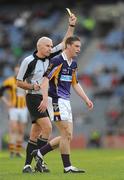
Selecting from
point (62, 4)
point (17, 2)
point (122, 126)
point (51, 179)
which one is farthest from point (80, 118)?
point (51, 179)

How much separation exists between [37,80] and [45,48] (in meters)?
0.59

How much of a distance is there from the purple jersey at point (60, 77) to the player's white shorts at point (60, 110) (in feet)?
0.32

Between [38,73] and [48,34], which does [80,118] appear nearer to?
→ [48,34]

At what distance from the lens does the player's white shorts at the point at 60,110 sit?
1198 cm

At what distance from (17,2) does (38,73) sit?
30.7 metres

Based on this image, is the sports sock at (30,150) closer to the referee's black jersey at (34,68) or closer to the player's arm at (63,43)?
the referee's black jersey at (34,68)

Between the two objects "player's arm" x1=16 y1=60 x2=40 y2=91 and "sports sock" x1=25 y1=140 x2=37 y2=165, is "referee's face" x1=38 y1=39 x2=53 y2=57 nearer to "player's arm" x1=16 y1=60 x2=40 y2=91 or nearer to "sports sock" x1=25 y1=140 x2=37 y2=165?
"player's arm" x1=16 y1=60 x2=40 y2=91

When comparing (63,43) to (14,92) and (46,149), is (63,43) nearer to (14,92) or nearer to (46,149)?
(46,149)

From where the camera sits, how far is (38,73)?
12.6m

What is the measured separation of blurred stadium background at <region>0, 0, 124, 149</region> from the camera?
97.9ft

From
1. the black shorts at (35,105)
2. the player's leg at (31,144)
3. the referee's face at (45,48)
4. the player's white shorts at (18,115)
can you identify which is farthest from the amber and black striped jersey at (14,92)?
the referee's face at (45,48)

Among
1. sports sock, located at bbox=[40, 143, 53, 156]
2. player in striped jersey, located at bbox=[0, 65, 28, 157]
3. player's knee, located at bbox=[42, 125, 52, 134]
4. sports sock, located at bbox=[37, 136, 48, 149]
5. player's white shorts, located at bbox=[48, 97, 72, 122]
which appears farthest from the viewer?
player in striped jersey, located at bbox=[0, 65, 28, 157]

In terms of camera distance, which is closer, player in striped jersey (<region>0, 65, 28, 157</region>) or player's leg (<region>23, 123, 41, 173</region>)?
player's leg (<region>23, 123, 41, 173</region>)

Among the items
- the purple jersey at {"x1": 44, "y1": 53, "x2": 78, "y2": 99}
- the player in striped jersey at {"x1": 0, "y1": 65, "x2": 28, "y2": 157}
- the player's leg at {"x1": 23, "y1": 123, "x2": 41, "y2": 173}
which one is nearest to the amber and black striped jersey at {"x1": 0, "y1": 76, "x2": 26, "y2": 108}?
the player in striped jersey at {"x1": 0, "y1": 65, "x2": 28, "y2": 157}
